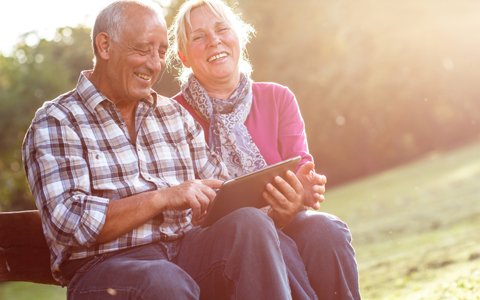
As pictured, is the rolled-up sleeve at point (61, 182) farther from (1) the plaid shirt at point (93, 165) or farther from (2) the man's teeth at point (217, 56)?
(2) the man's teeth at point (217, 56)

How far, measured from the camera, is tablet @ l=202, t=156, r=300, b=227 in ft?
10.8

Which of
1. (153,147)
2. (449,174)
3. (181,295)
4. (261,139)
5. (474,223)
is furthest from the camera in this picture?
(449,174)

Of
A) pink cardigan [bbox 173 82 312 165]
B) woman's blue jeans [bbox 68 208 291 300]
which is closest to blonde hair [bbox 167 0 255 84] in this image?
pink cardigan [bbox 173 82 312 165]

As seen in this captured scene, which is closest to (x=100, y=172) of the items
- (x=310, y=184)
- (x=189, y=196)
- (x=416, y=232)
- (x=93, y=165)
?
(x=93, y=165)

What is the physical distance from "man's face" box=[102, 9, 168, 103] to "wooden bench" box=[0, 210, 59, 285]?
2.22ft

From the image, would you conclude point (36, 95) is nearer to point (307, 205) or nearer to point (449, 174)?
point (449, 174)

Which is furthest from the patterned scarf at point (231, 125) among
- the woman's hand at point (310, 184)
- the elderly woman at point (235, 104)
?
the woman's hand at point (310, 184)

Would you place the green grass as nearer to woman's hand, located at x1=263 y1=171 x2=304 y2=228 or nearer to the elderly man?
woman's hand, located at x1=263 y1=171 x2=304 y2=228

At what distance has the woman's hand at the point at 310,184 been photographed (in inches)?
149

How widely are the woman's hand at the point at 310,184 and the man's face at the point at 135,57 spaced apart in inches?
33.0

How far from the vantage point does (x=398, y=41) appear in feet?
86.3

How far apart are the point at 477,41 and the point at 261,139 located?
24110 mm

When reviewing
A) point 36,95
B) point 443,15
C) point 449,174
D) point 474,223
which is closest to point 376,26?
point 443,15

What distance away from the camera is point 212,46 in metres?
4.37
